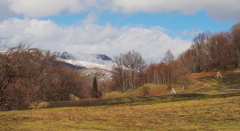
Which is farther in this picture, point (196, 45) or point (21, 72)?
point (196, 45)

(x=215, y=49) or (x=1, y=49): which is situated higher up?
(x=215, y=49)

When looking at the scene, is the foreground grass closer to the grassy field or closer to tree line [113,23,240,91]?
the grassy field

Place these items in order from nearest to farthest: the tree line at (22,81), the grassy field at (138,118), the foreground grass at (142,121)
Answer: the foreground grass at (142,121) < the grassy field at (138,118) < the tree line at (22,81)

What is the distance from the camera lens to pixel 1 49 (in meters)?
36.7

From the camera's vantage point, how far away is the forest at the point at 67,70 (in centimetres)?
3525

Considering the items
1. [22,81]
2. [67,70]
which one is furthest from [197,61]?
[22,81]

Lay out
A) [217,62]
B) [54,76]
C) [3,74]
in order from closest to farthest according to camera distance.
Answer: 1. [3,74]
2. [54,76]
3. [217,62]

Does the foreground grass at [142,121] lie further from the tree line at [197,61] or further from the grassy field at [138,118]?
the tree line at [197,61]

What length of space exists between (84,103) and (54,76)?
3734 centimetres

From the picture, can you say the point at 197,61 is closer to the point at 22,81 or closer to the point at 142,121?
the point at 22,81

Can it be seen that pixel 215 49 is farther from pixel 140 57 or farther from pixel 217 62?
pixel 140 57

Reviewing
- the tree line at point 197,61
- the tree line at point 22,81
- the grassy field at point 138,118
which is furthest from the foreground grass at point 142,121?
the tree line at point 197,61

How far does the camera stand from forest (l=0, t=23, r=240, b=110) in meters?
35.2

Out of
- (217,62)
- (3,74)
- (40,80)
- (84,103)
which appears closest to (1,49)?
(3,74)
